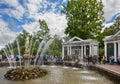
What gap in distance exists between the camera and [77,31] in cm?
4388

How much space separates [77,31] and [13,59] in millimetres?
15124

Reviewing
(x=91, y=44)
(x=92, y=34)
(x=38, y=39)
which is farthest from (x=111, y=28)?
(x=91, y=44)

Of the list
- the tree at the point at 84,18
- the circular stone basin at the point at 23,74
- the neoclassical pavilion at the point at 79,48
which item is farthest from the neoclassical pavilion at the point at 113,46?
the circular stone basin at the point at 23,74

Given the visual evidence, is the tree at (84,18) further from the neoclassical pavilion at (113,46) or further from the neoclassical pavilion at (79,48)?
the neoclassical pavilion at (113,46)

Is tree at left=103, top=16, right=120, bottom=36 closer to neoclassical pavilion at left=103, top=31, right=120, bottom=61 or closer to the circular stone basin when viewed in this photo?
neoclassical pavilion at left=103, top=31, right=120, bottom=61

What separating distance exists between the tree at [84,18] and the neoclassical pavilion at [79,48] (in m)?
4.48

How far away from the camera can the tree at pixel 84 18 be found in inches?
1715

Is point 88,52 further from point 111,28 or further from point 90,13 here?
point 111,28

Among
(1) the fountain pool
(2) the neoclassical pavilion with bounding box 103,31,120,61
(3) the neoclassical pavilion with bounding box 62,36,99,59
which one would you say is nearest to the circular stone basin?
(1) the fountain pool

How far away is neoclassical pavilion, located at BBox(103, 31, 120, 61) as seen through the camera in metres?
29.5

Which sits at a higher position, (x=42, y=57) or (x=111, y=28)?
(x=111, y=28)

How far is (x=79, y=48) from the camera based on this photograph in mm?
38719

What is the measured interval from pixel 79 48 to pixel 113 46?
9.07 m

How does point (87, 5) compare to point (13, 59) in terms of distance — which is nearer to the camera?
point (13, 59)
